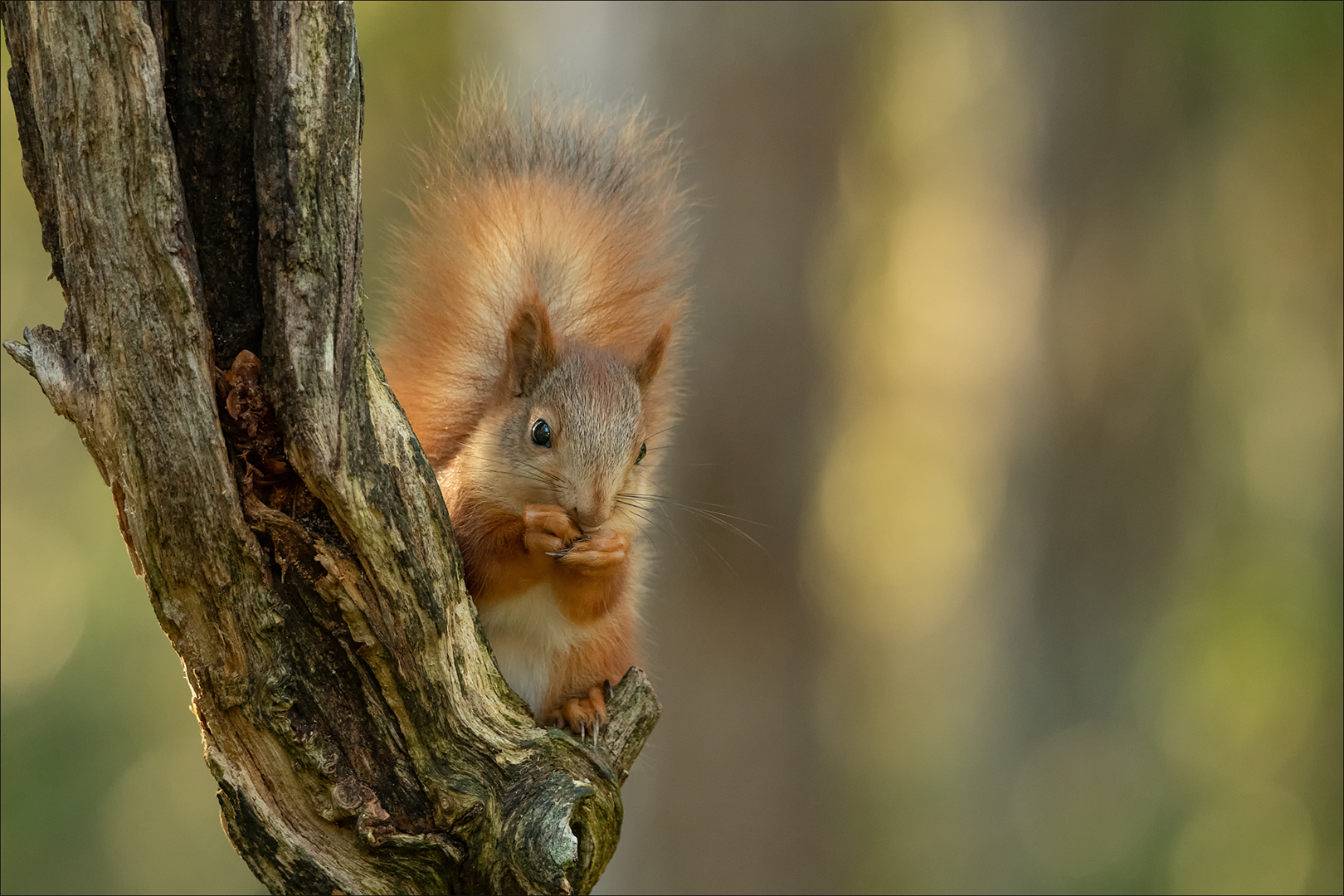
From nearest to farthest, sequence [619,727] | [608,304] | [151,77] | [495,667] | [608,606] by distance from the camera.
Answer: [151,77]
[495,667]
[619,727]
[608,606]
[608,304]

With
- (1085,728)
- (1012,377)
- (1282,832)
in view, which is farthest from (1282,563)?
(1012,377)

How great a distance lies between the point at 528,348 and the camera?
78.7 inches

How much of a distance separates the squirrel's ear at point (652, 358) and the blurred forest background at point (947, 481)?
1.87 ft

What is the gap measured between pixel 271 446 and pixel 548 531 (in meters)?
0.49

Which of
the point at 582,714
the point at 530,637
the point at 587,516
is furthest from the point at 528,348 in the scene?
the point at 582,714

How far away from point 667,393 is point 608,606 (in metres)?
0.55

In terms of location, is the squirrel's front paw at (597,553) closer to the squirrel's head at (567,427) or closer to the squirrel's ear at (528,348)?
the squirrel's head at (567,427)

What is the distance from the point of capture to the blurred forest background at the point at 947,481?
3.65m

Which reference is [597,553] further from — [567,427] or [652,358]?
[652,358]

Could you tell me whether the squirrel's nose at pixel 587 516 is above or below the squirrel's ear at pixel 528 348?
below

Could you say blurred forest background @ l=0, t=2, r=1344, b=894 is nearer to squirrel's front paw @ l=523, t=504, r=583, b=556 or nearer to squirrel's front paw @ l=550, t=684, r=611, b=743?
squirrel's front paw @ l=523, t=504, r=583, b=556

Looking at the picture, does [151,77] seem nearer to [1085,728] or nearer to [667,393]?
[667,393]

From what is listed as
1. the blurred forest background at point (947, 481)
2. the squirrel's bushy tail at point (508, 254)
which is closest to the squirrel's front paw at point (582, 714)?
the squirrel's bushy tail at point (508, 254)

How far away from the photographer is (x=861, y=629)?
4.34 metres
